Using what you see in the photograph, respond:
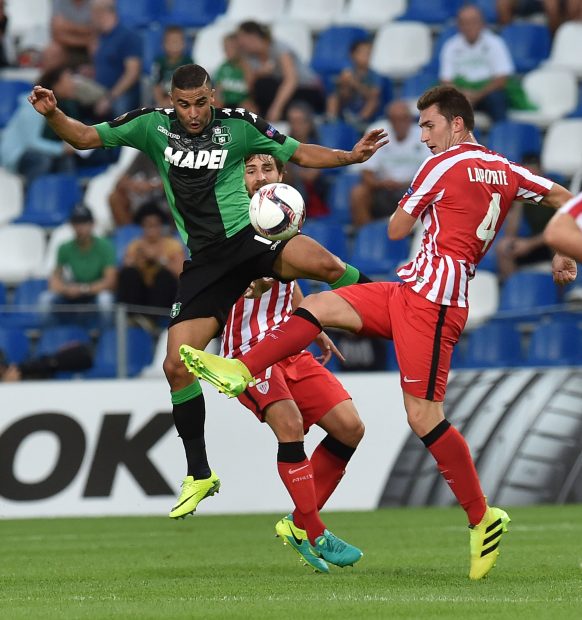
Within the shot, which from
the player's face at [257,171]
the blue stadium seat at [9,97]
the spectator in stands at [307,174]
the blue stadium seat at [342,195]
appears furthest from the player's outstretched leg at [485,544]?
the blue stadium seat at [9,97]

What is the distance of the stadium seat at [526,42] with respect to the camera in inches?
711

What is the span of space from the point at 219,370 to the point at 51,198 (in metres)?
10.9

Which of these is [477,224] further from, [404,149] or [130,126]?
[404,149]

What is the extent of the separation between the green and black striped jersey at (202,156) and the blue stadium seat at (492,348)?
4960 mm

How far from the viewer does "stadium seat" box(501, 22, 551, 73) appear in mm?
18062

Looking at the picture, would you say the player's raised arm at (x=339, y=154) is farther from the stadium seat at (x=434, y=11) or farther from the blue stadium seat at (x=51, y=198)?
the stadium seat at (x=434, y=11)

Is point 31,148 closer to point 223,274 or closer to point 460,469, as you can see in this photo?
point 223,274

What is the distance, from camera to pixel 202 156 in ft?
26.6

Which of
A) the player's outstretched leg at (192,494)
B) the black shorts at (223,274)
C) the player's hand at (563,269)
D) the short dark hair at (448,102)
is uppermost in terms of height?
the short dark hair at (448,102)

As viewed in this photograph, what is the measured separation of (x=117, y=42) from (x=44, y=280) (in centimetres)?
367

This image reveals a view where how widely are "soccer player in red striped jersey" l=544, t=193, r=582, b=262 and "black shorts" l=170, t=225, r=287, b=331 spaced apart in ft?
7.92

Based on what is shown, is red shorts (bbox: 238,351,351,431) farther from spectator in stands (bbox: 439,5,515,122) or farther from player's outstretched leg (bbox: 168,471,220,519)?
spectator in stands (bbox: 439,5,515,122)

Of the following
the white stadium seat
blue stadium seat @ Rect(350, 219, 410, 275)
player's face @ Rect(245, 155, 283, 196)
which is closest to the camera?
player's face @ Rect(245, 155, 283, 196)

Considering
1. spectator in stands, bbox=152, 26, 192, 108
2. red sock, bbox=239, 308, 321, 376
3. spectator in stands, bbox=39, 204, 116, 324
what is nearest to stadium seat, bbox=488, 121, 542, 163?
spectator in stands, bbox=152, 26, 192, 108
